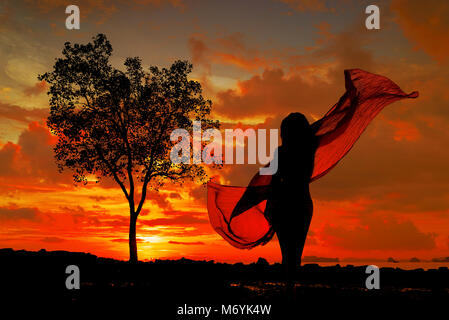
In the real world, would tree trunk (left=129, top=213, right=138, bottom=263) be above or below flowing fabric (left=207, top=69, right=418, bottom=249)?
below

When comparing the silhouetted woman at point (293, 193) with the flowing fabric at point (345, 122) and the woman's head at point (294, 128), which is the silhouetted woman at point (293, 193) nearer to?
the woman's head at point (294, 128)

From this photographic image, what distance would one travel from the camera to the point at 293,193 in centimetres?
956

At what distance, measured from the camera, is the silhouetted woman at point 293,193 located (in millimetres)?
9414

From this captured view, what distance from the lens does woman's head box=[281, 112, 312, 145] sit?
9.64 metres

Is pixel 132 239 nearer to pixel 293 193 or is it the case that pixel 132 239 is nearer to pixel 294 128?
pixel 293 193

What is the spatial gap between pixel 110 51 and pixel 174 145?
8.07 m

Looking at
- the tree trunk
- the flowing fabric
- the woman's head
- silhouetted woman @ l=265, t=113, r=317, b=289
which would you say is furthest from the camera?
the tree trunk

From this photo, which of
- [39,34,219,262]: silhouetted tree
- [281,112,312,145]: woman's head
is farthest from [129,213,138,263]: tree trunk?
Result: [281,112,312,145]: woman's head

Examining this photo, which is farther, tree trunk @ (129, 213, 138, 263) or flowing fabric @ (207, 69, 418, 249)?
tree trunk @ (129, 213, 138, 263)

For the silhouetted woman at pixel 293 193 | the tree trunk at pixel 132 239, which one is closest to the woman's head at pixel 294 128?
the silhouetted woman at pixel 293 193

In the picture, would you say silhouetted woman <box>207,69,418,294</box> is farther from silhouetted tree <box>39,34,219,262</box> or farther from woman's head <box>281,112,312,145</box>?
silhouetted tree <box>39,34,219,262</box>
